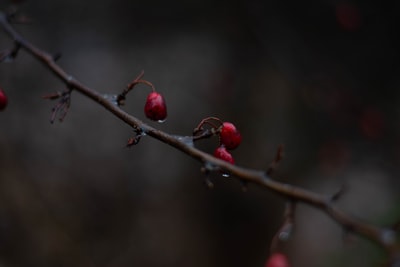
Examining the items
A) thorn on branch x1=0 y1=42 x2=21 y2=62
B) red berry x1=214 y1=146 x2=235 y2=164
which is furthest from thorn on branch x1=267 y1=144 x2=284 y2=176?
thorn on branch x1=0 y1=42 x2=21 y2=62

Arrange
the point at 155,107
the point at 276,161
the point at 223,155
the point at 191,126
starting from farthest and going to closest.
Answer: the point at 191,126 < the point at 155,107 < the point at 223,155 < the point at 276,161

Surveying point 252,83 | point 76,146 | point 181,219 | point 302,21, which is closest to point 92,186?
point 76,146

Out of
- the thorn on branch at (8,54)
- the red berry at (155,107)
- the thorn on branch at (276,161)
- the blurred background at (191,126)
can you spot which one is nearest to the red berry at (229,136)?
the red berry at (155,107)

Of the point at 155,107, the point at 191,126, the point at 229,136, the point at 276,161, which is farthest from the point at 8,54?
the point at 191,126

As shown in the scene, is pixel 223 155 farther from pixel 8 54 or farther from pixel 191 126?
pixel 191 126

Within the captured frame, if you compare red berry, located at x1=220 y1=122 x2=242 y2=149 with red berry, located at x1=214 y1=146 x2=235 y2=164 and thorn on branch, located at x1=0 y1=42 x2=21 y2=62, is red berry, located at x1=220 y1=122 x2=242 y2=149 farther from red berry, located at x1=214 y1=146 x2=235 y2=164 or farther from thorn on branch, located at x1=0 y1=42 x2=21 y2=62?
thorn on branch, located at x1=0 y1=42 x2=21 y2=62

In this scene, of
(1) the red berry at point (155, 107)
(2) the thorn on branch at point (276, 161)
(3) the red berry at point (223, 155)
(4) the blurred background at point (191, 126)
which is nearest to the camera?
(2) the thorn on branch at point (276, 161)

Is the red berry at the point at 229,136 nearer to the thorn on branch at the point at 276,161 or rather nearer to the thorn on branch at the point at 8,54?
the thorn on branch at the point at 276,161

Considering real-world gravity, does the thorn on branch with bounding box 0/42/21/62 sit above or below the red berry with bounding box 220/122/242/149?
below
